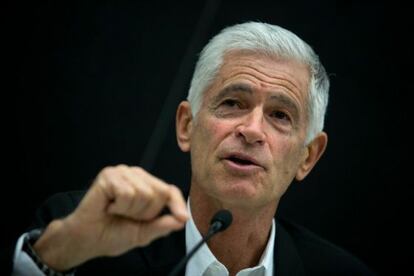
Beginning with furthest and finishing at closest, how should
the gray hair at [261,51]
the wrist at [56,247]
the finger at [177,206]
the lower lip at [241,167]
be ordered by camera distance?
the gray hair at [261,51], the lower lip at [241,167], the wrist at [56,247], the finger at [177,206]

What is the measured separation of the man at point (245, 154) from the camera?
1.94 metres

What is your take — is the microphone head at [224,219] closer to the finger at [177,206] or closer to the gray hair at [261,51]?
the finger at [177,206]

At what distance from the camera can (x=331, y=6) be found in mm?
2602

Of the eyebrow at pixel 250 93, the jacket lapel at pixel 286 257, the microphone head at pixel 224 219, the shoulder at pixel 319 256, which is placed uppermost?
the eyebrow at pixel 250 93

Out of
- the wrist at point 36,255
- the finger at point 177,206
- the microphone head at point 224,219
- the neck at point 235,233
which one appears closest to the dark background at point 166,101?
the neck at point 235,233

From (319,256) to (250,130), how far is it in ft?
2.21

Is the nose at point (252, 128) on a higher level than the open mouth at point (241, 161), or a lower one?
higher

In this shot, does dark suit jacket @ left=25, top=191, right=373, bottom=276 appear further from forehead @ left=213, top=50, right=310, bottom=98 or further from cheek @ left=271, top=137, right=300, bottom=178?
forehead @ left=213, top=50, right=310, bottom=98

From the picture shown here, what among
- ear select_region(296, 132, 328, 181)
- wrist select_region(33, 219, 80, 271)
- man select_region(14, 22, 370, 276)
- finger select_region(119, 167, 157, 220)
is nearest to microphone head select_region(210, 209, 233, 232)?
man select_region(14, 22, 370, 276)

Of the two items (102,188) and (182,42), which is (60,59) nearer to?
(182,42)

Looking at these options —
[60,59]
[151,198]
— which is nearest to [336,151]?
[60,59]

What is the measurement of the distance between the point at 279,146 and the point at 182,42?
695 mm

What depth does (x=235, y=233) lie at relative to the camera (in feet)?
6.94

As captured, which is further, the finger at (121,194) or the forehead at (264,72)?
the forehead at (264,72)
